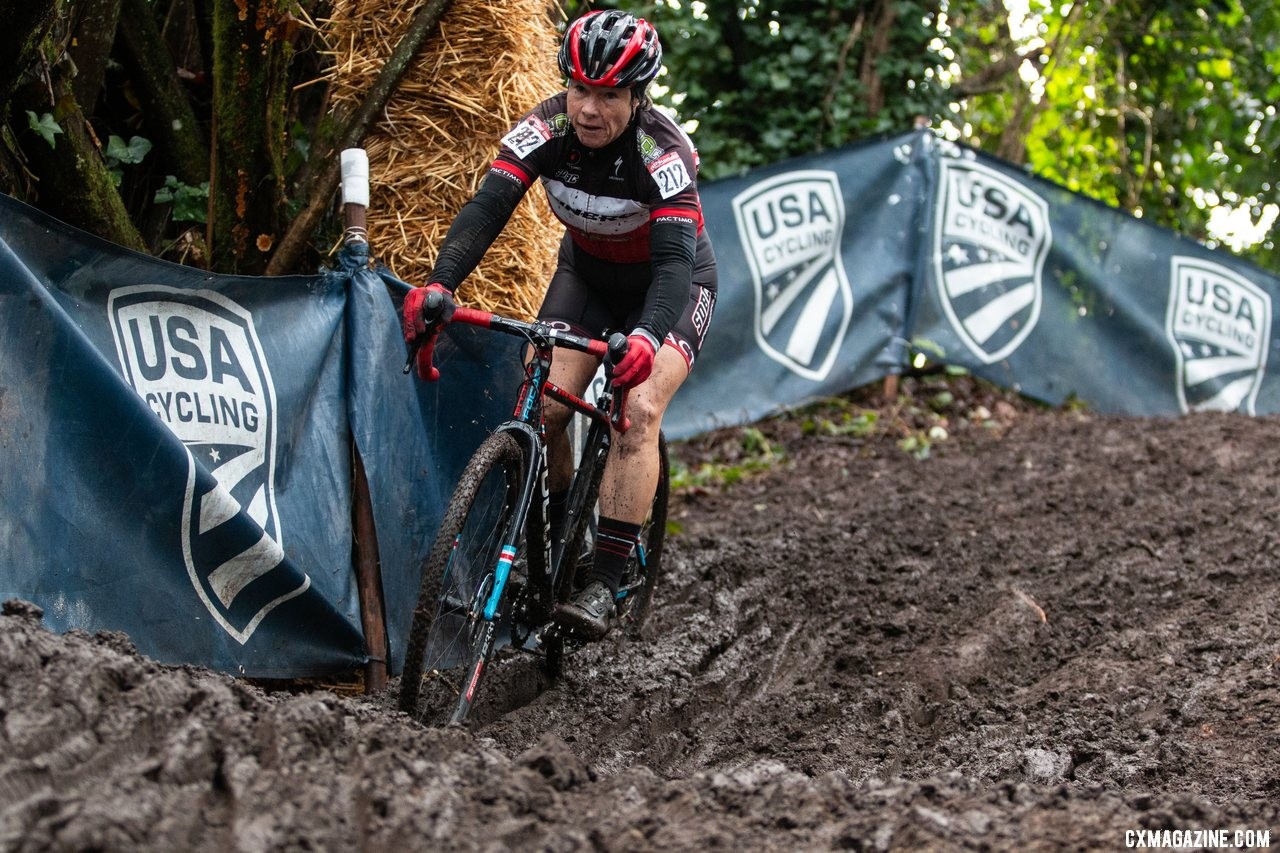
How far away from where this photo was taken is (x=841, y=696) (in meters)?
5.25

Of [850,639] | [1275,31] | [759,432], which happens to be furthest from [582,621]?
[1275,31]

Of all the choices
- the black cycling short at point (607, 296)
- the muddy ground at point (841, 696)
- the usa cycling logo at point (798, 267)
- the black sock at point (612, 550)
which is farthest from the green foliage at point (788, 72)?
the black sock at point (612, 550)

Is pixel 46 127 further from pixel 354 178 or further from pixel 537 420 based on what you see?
pixel 537 420

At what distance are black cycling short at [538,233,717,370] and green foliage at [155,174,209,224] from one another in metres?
1.39

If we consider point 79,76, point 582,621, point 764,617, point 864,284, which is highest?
point 79,76

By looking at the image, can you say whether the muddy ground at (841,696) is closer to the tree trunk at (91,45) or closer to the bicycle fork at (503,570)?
the bicycle fork at (503,570)

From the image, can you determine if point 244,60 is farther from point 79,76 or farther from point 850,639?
point 850,639

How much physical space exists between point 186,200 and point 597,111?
1722 millimetres

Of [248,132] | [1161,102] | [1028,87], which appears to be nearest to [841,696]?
[248,132]

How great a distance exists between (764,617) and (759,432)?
327 cm

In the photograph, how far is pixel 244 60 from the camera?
4949 millimetres

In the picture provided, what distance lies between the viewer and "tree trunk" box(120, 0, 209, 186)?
17.0ft

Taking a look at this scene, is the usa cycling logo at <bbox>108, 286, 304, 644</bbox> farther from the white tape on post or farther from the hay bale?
the hay bale

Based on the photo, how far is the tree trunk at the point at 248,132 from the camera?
4.92 m
